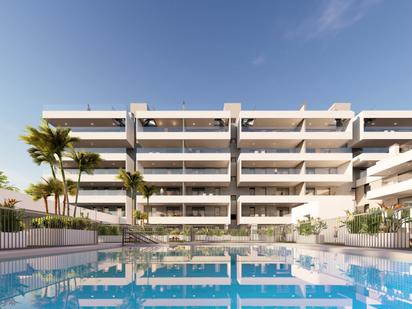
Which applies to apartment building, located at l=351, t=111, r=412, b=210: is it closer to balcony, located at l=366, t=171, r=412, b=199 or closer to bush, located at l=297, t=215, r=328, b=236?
balcony, located at l=366, t=171, r=412, b=199

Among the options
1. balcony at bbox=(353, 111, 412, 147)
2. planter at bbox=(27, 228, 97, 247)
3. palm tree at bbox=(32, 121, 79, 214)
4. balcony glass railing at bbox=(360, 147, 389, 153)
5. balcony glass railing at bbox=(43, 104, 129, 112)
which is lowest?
planter at bbox=(27, 228, 97, 247)

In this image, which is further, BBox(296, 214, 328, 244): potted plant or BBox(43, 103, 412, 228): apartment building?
BBox(43, 103, 412, 228): apartment building

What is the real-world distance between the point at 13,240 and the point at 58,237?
13.8 feet

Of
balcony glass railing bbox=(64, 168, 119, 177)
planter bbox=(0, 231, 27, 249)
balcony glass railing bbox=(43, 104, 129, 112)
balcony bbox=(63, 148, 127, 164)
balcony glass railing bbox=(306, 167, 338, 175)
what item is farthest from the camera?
balcony glass railing bbox=(43, 104, 129, 112)

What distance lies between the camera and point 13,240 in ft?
40.9

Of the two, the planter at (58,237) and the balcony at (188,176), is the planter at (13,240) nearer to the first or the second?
the planter at (58,237)

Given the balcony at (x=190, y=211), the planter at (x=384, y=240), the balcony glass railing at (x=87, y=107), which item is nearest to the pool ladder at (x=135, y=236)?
the balcony at (x=190, y=211)

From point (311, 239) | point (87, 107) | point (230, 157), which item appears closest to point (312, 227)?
point (311, 239)

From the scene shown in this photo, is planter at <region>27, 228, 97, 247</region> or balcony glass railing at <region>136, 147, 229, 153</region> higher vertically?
balcony glass railing at <region>136, 147, 229, 153</region>

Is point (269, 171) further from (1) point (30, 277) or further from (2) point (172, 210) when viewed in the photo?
Answer: (1) point (30, 277)

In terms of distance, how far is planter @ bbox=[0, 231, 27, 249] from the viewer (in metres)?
11.7

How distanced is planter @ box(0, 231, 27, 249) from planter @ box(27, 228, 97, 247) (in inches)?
33.1

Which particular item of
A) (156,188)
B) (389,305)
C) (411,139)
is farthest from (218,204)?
(389,305)

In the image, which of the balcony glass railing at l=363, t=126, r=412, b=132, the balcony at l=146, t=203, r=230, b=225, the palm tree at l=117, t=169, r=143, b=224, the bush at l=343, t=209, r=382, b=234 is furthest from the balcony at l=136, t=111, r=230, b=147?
the bush at l=343, t=209, r=382, b=234
